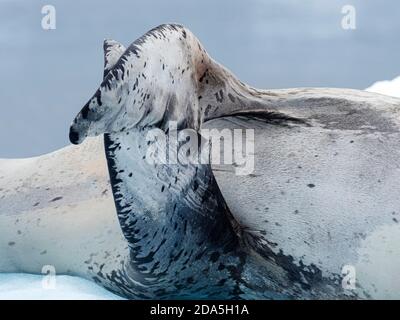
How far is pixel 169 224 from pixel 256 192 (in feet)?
0.83

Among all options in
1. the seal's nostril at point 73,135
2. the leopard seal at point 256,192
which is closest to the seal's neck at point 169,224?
the leopard seal at point 256,192

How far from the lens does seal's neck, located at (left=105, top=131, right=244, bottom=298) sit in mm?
1733

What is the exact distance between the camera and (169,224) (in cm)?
Answer: 181

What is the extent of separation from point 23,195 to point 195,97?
2.77ft

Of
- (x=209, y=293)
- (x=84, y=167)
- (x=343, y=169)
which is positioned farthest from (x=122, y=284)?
(x=343, y=169)

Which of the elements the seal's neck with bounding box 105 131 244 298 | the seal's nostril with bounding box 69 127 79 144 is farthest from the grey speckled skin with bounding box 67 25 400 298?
the seal's nostril with bounding box 69 127 79 144

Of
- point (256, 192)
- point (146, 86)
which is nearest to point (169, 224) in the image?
point (256, 192)

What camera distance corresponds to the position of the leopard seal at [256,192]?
173 centimetres

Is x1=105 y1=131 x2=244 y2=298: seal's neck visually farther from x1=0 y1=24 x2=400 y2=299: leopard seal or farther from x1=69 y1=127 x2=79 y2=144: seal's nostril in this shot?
x1=69 y1=127 x2=79 y2=144: seal's nostril

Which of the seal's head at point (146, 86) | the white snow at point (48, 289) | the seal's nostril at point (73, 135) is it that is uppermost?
the seal's head at point (146, 86)

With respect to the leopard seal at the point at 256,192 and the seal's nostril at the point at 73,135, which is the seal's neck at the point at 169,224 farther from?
the seal's nostril at the point at 73,135

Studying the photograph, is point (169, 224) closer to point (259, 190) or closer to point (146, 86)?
point (259, 190)
